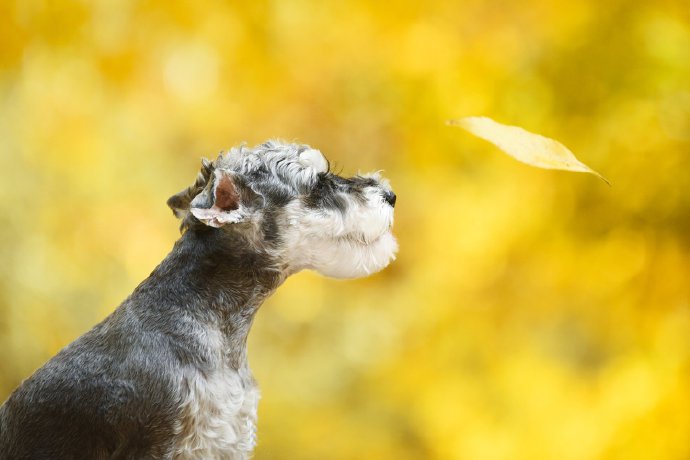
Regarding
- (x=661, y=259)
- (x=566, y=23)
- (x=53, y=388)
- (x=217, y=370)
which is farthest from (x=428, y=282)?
(x=53, y=388)

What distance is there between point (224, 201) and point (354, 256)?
0.27 metres

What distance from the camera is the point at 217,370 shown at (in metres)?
1.53

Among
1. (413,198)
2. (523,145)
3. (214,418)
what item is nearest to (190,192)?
(214,418)

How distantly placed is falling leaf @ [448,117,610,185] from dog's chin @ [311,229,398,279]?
0.26 meters

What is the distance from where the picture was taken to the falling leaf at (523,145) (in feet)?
5.00

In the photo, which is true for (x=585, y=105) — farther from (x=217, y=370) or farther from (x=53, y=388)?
(x=53, y=388)

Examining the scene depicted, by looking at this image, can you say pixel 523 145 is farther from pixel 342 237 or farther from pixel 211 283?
pixel 211 283

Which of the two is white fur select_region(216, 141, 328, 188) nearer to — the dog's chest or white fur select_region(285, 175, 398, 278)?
white fur select_region(285, 175, 398, 278)

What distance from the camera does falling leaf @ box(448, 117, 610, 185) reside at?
152 centimetres

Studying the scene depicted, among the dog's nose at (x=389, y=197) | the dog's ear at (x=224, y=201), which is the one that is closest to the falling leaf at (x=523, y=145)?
the dog's nose at (x=389, y=197)

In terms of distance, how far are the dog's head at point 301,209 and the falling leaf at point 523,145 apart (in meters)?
0.20

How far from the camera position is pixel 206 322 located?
5.05ft

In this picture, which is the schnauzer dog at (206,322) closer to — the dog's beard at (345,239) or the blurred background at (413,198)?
the dog's beard at (345,239)

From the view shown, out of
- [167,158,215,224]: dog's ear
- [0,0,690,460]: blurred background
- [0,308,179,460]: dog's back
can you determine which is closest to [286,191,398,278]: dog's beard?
[167,158,215,224]: dog's ear
